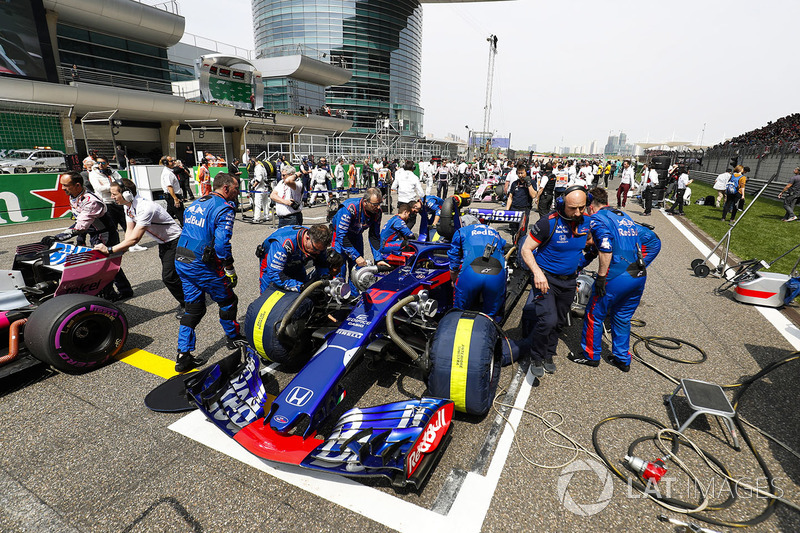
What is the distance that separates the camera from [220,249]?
3.87m

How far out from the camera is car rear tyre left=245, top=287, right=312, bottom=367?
363 cm

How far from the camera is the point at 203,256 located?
3801 millimetres

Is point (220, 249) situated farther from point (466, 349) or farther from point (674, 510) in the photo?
point (674, 510)

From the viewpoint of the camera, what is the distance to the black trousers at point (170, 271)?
4926 mm

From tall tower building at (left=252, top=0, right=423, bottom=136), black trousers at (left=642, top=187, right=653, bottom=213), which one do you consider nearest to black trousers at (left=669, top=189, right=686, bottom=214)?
black trousers at (left=642, top=187, right=653, bottom=213)

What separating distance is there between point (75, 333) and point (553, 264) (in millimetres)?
4816

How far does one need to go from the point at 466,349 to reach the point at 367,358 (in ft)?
4.77

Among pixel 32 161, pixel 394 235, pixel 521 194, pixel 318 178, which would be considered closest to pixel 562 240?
pixel 394 235

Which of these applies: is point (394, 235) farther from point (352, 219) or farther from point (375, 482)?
point (375, 482)

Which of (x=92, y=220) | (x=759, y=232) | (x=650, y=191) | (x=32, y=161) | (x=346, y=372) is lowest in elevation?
(x=759, y=232)

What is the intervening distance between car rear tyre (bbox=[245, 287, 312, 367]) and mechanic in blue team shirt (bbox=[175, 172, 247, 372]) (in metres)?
0.20

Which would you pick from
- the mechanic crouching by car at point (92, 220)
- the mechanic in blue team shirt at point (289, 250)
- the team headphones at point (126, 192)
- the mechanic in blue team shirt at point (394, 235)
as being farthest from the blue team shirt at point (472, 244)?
the team headphones at point (126, 192)

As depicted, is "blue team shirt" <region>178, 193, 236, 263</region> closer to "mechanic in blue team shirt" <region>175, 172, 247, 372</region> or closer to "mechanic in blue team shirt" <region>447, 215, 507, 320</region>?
"mechanic in blue team shirt" <region>175, 172, 247, 372</region>

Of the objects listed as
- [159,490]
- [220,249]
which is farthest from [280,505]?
[220,249]
